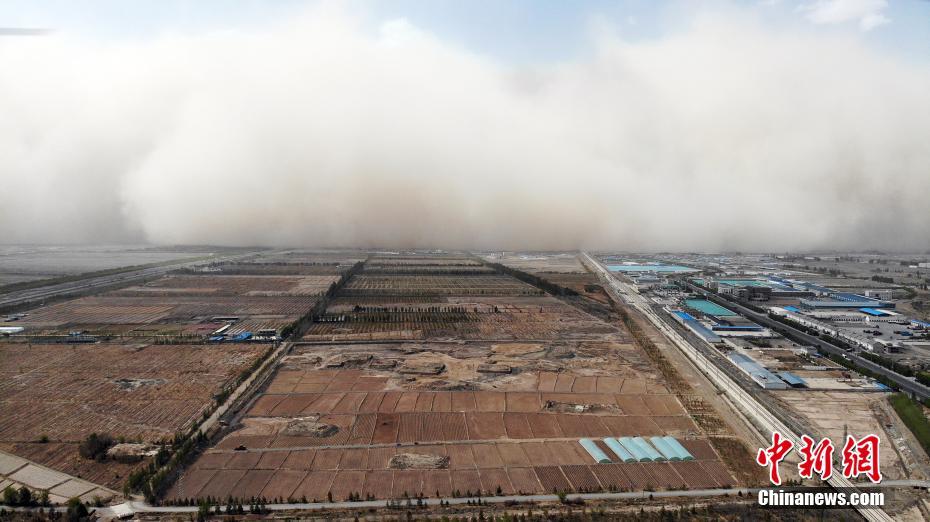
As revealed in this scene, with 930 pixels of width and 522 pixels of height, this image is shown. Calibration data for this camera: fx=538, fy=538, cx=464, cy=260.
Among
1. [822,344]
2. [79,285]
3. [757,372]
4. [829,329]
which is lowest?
[757,372]

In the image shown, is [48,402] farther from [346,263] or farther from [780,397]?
[346,263]

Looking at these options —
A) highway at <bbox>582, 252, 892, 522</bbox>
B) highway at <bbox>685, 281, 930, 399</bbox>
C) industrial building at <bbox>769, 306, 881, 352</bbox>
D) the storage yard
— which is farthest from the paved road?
industrial building at <bbox>769, 306, 881, 352</bbox>

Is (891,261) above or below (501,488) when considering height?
above

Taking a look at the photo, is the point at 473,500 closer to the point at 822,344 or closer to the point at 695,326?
the point at 695,326

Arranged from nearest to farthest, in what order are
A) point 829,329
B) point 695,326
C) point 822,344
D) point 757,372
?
point 757,372
point 822,344
point 829,329
point 695,326

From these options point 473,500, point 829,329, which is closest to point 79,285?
point 473,500

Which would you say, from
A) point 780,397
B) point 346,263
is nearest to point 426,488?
point 780,397

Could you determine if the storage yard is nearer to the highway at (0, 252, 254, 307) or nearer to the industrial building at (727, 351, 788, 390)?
the industrial building at (727, 351, 788, 390)
